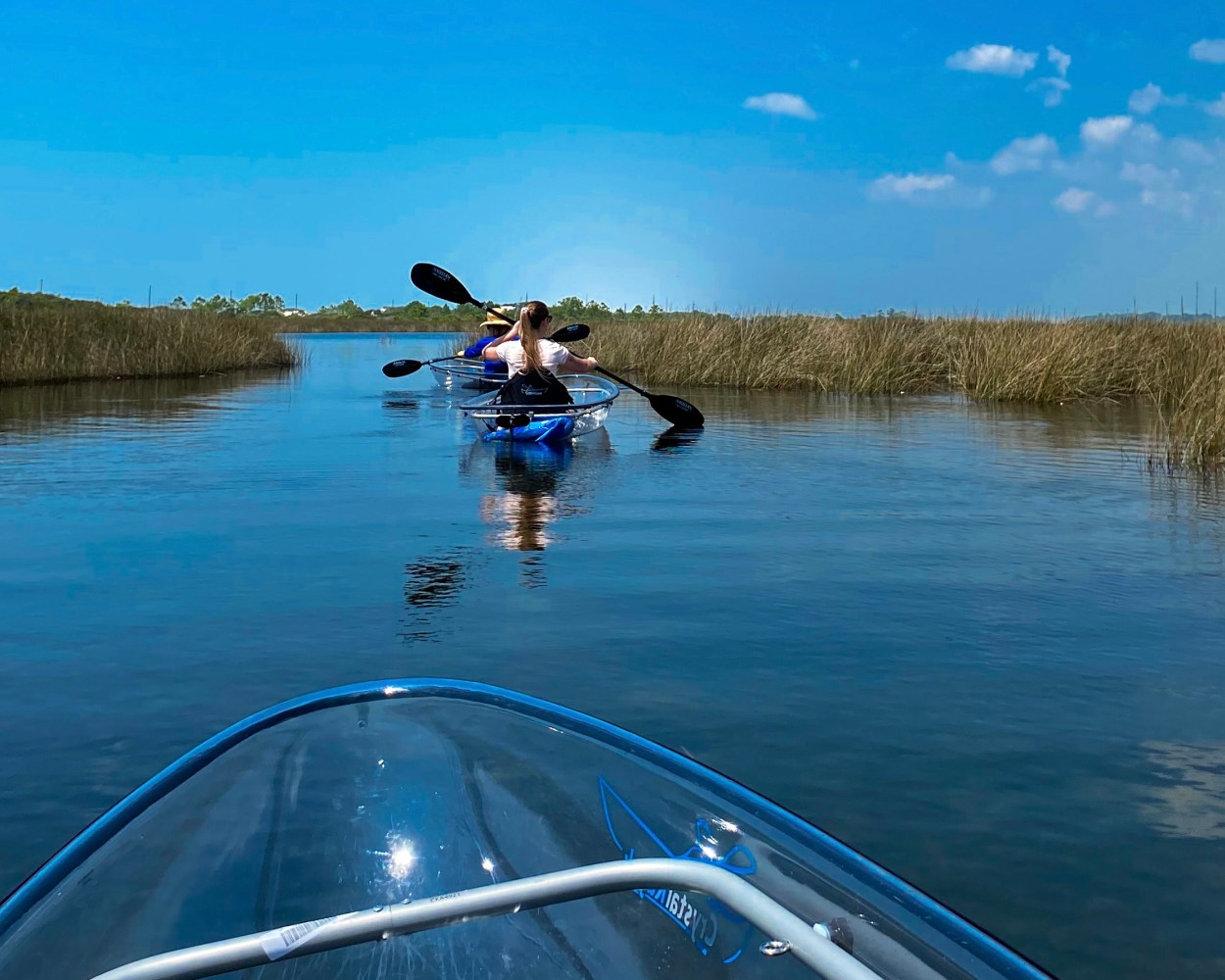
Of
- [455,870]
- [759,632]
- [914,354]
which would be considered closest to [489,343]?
[914,354]

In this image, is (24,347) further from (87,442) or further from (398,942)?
(398,942)

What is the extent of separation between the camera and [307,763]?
2.61m

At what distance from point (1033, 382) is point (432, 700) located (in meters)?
18.8

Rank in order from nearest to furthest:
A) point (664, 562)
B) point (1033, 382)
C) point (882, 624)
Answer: point (882, 624)
point (664, 562)
point (1033, 382)

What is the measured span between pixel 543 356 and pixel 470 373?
23.8ft

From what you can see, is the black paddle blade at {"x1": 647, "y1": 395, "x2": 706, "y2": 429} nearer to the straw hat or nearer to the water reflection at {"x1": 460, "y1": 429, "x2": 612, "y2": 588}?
the water reflection at {"x1": 460, "y1": 429, "x2": 612, "y2": 588}

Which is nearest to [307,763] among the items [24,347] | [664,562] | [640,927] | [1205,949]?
[640,927]

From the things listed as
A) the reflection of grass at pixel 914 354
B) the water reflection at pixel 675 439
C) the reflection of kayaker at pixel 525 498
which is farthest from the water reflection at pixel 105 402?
the reflection of grass at pixel 914 354

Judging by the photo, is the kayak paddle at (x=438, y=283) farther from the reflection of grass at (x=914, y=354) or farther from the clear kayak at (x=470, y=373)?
the reflection of grass at (x=914, y=354)

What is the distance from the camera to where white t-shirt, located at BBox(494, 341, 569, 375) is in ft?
Answer: 42.3

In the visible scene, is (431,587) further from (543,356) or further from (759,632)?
(543,356)

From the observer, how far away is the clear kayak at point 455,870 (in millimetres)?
1922

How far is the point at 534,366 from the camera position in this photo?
41.7ft

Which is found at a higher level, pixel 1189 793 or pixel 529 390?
pixel 529 390
